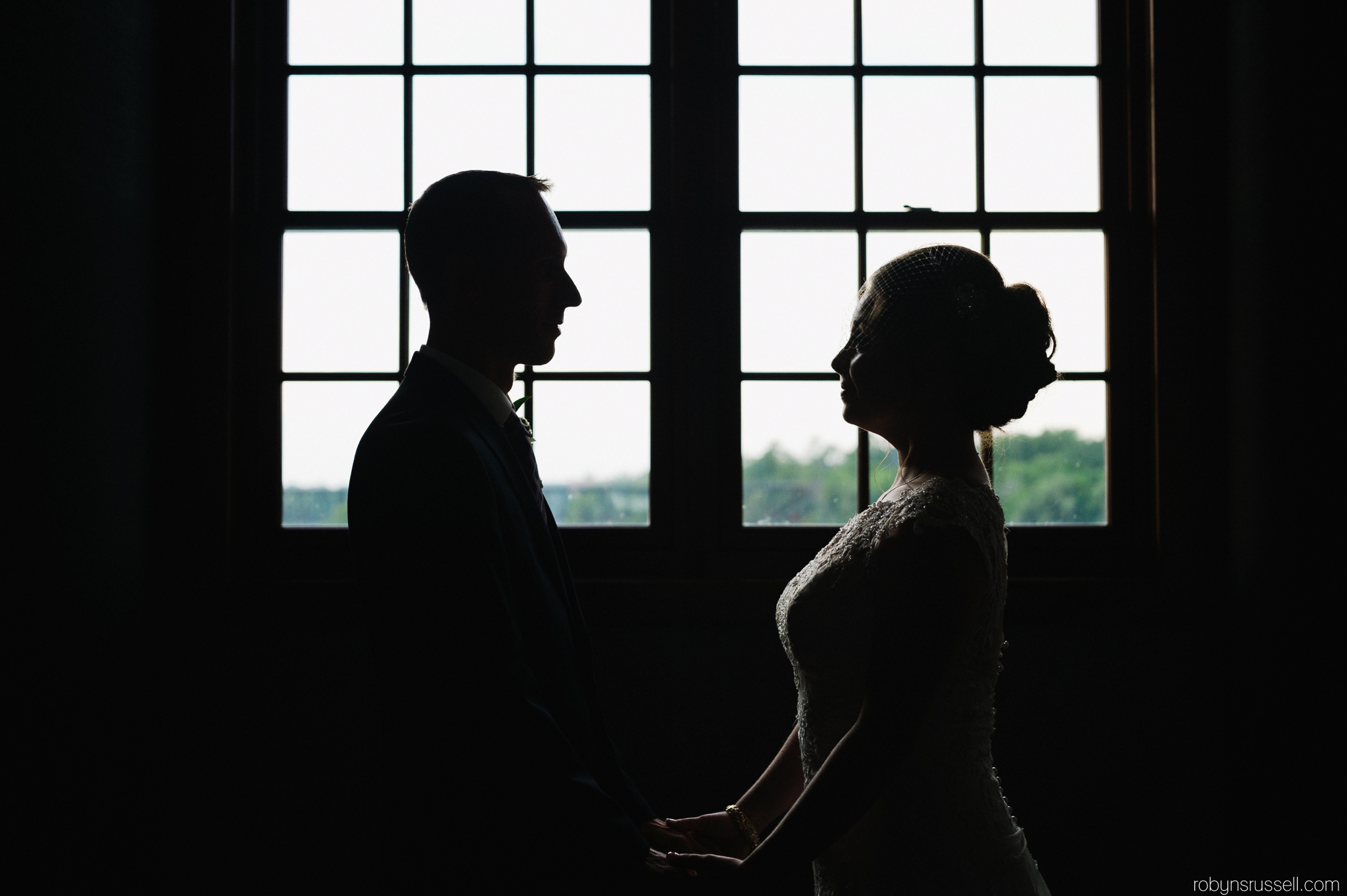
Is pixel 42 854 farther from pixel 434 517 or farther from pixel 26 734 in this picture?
pixel 434 517

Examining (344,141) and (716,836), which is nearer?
(716,836)

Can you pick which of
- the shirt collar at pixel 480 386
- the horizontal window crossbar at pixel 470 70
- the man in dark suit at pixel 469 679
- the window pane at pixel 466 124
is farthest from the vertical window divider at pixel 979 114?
the man in dark suit at pixel 469 679

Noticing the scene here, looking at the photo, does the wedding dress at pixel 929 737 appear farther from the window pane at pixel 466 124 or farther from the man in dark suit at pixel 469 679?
the window pane at pixel 466 124

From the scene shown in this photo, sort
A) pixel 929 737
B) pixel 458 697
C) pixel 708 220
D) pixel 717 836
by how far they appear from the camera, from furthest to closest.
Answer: pixel 708 220
pixel 717 836
pixel 929 737
pixel 458 697

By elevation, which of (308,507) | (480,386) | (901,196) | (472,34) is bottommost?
(308,507)

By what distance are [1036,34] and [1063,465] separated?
123 centimetres

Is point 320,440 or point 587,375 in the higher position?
point 587,375

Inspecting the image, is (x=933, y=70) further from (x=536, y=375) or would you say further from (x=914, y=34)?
(x=536, y=375)

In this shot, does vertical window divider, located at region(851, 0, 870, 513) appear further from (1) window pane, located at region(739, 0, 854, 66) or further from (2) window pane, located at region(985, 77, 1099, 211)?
(2) window pane, located at region(985, 77, 1099, 211)

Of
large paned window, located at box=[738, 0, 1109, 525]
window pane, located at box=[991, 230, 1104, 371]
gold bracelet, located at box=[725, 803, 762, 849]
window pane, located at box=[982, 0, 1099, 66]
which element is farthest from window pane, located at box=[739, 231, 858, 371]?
gold bracelet, located at box=[725, 803, 762, 849]

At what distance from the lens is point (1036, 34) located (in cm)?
232

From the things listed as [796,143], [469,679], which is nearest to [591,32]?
[796,143]

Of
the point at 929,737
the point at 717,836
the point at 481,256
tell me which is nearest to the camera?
the point at 929,737

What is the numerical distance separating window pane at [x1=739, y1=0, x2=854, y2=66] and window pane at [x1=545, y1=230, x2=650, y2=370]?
24.5 inches
